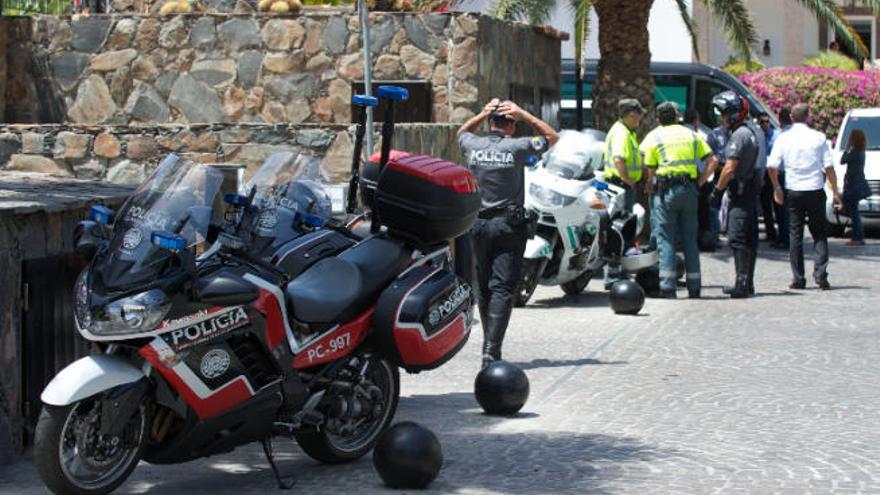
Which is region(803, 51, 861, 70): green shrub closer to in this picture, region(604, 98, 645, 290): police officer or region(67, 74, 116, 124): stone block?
region(604, 98, 645, 290): police officer

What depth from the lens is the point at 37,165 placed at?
14695mm

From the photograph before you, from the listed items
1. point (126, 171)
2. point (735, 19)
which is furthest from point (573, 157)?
point (735, 19)

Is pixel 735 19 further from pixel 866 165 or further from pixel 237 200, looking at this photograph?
pixel 237 200

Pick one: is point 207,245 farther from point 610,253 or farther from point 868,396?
point 610,253

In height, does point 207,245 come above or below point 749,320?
above

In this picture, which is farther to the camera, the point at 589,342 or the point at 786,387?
the point at 589,342

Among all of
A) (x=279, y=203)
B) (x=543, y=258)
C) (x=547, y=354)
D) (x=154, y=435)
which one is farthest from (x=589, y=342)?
(x=154, y=435)

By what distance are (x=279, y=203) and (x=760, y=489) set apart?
2.63 m

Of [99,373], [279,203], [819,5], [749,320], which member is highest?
[819,5]

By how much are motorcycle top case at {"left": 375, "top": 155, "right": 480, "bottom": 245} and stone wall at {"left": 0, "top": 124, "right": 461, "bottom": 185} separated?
6.03m

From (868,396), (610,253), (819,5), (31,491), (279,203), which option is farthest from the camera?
(819,5)

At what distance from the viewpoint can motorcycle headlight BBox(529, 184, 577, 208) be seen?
14191 millimetres

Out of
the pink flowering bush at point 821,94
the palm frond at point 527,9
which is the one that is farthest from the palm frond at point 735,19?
the pink flowering bush at point 821,94

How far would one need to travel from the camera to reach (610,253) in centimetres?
1500
